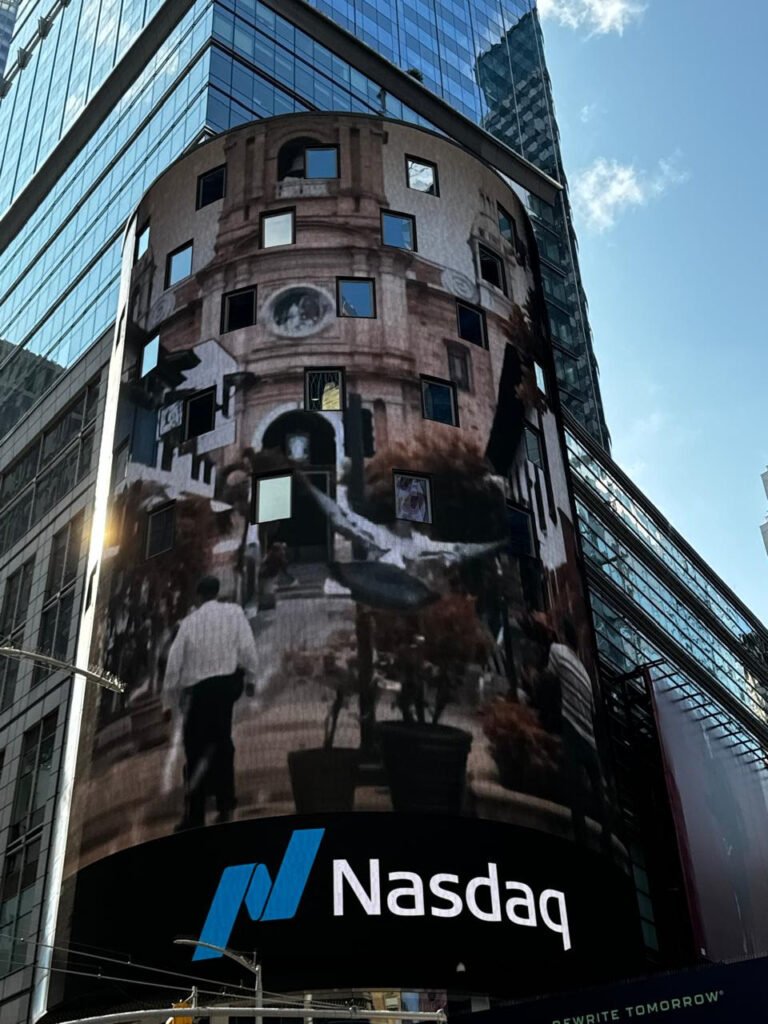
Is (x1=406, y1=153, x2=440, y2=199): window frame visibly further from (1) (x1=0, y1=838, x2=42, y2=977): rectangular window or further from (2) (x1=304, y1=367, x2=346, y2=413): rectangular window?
(1) (x1=0, y1=838, x2=42, y2=977): rectangular window

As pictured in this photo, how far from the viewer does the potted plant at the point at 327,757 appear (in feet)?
126

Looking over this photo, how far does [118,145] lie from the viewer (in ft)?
250

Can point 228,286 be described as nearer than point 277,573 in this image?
No

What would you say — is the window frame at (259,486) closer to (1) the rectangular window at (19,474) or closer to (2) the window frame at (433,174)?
(2) the window frame at (433,174)

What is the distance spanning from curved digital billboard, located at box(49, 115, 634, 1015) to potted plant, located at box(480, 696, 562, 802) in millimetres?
97

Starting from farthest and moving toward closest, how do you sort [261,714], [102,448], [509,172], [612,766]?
[509,172]
[102,448]
[612,766]
[261,714]

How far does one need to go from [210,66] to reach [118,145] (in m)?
11.4

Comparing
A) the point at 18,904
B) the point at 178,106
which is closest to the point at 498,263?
the point at 178,106

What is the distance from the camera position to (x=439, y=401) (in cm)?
4756

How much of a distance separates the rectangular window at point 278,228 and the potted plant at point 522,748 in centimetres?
2077

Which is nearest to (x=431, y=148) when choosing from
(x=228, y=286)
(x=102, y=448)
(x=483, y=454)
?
(x=228, y=286)

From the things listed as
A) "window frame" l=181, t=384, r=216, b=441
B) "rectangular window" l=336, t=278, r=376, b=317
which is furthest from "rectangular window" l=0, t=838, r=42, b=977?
"rectangular window" l=336, t=278, r=376, b=317

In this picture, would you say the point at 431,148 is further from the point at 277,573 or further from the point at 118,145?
the point at 118,145

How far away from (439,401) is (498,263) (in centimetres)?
971
